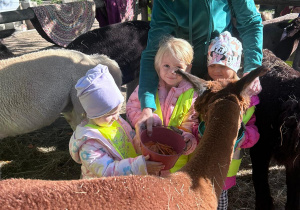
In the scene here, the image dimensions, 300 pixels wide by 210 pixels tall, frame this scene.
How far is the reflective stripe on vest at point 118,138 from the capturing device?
1.88 m

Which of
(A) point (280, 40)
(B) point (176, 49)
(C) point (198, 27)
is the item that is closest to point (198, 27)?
(C) point (198, 27)

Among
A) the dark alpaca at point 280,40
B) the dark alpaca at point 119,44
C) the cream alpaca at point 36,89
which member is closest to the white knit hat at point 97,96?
the cream alpaca at point 36,89

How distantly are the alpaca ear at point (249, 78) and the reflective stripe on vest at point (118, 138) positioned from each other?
79 centimetres

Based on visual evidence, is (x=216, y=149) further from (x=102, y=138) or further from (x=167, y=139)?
(x=102, y=138)

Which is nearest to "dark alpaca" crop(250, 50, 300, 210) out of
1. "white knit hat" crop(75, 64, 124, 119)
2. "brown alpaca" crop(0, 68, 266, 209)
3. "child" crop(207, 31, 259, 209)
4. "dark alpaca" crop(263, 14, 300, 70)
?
"child" crop(207, 31, 259, 209)

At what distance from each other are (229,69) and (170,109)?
1.81 ft

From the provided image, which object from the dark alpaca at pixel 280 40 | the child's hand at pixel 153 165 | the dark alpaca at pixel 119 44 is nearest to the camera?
the child's hand at pixel 153 165

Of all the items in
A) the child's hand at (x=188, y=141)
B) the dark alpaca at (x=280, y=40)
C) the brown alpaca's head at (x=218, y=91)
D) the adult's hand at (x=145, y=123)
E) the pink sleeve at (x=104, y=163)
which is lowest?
the dark alpaca at (x=280, y=40)

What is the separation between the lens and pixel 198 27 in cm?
234

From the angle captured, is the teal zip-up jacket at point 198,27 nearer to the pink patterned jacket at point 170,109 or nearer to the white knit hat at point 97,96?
the pink patterned jacket at point 170,109

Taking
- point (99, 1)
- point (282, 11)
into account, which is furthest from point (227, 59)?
point (282, 11)

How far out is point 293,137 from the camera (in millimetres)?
2088

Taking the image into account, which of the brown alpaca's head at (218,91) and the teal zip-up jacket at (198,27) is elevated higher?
the teal zip-up jacket at (198,27)

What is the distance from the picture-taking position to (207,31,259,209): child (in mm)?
2175
